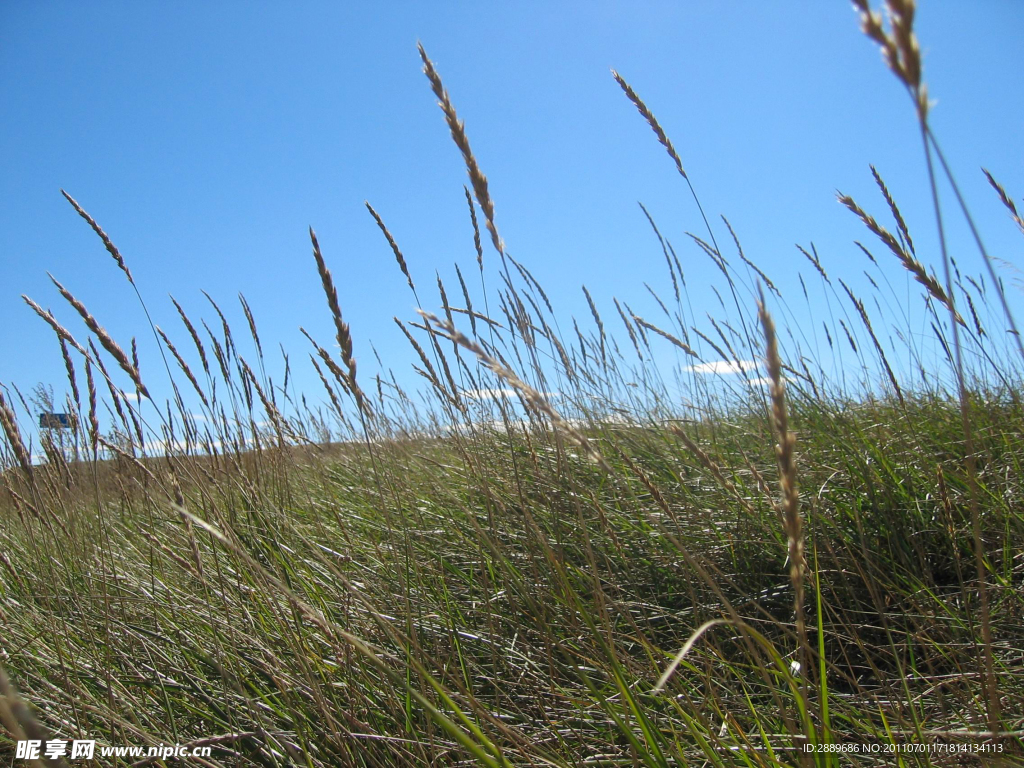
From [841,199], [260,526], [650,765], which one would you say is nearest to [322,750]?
[650,765]

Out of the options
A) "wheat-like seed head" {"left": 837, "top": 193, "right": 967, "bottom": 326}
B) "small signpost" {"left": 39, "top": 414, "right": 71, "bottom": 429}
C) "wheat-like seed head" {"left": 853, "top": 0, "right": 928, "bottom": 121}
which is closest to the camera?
"wheat-like seed head" {"left": 853, "top": 0, "right": 928, "bottom": 121}

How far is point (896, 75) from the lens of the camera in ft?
1.81

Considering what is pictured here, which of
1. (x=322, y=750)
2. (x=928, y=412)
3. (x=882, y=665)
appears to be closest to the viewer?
(x=322, y=750)

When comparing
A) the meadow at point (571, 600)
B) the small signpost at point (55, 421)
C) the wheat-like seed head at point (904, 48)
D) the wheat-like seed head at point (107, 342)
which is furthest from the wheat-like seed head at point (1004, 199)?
the small signpost at point (55, 421)

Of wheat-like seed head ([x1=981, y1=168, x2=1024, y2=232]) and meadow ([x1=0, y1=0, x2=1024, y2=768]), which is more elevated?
wheat-like seed head ([x1=981, y1=168, x2=1024, y2=232])

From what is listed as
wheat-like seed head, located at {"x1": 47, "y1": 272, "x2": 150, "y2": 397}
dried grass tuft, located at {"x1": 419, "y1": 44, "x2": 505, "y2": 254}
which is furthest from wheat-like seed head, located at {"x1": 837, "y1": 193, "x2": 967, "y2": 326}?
wheat-like seed head, located at {"x1": 47, "y1": 272, "x2": 150, "y2": 397}

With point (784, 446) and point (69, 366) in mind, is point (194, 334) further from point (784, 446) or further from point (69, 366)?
point (784, 446)

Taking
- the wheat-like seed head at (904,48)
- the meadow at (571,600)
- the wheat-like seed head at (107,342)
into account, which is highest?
the wheat-like seed head at (107,342)

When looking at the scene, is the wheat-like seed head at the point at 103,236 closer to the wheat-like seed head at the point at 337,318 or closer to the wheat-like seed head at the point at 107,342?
the wheat-like seed head at the point at 107,342

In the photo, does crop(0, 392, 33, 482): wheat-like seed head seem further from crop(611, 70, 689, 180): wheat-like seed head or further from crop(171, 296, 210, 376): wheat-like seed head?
crop(611, 70, 689, 180): wheat-like seed head

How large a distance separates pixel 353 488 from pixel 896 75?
2.77 metres

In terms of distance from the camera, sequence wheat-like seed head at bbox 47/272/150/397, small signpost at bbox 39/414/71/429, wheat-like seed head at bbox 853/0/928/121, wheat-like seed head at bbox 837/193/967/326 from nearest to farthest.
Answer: wheat-like seed head at bbox 853/0/928/121 → wheat-like seed head at bbox 837/193/967/326 → wheat-like seed head at bbox 47/272/150/397 → small signpost at bbox 39/414/71/429

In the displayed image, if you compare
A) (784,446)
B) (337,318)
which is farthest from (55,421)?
(784,446)

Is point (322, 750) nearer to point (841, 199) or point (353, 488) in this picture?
point (841, 199)
